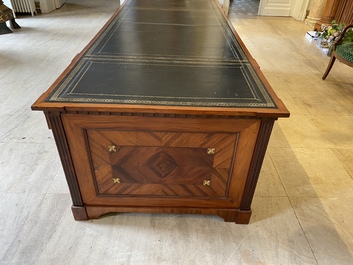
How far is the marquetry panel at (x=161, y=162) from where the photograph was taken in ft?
4.24

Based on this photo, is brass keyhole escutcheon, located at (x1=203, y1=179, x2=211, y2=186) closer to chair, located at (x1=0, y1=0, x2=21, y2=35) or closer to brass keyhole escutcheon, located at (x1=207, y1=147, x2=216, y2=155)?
brass keyhole escutcheon, located at (x1=207, y1=147, x2=216, y2=155)

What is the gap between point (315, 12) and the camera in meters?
5.18

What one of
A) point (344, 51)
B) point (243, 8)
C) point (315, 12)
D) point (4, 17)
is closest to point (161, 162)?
point (344, 51)

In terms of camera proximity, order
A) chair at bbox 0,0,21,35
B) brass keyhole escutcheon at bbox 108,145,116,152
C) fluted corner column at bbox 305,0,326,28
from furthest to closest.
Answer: fluted corner column at bbox 305,0,326,28 → chair at bbox 0,0,21,35 → brass keyhole escutcheon at bbox 108,145,116,152

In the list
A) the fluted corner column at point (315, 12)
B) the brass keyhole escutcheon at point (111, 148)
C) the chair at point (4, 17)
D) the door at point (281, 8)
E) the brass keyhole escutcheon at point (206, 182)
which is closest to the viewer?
the brass keyhole escutcheon at point (111, 148)

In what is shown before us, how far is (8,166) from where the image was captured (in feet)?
6.36

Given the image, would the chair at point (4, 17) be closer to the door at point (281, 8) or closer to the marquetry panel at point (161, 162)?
the marquetry panel at point (161, 162)

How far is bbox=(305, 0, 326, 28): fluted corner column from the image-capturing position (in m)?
5.08

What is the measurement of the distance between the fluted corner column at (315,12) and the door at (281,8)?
13.5 inches

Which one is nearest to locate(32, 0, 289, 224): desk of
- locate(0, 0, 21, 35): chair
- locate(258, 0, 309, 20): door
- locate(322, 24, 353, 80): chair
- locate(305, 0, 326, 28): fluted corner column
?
locate(322, 24, 353, 80): chair

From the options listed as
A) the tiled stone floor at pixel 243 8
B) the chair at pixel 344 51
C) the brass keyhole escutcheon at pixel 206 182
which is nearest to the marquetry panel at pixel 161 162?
the brass keyhole escutcheon at pixel 206 182

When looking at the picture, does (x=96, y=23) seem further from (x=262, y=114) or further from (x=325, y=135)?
(x=262, y=114)

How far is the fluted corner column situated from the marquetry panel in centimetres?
498

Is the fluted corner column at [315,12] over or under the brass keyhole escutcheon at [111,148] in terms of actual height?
under
